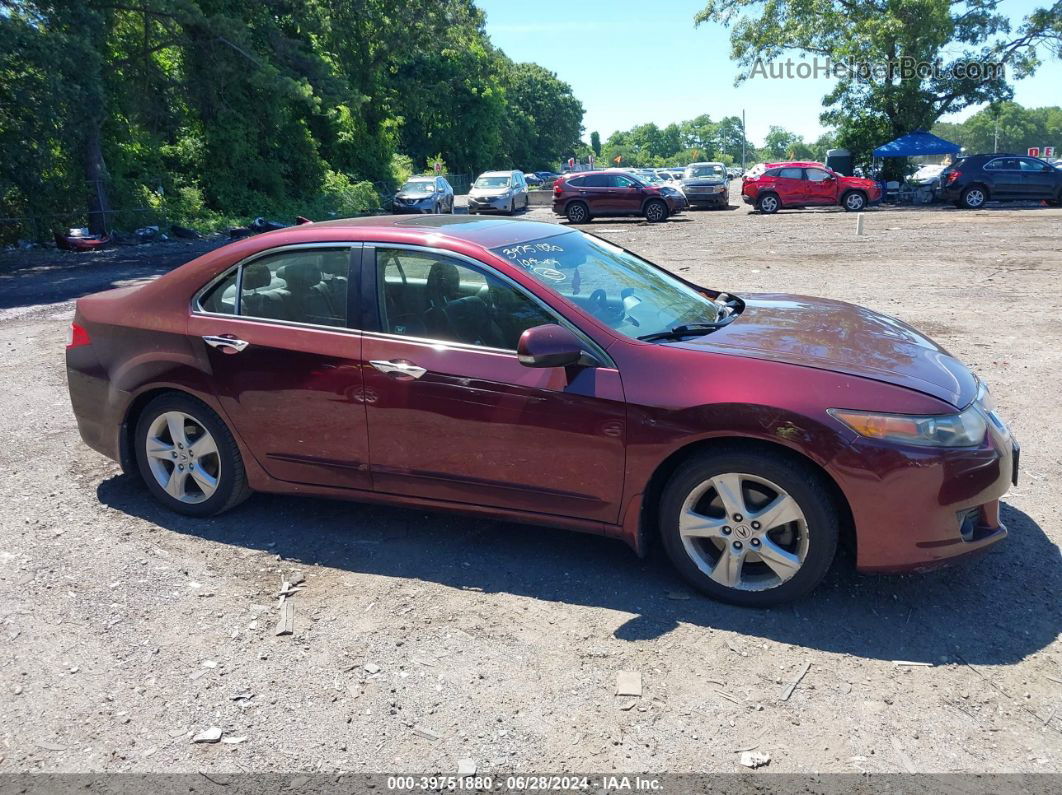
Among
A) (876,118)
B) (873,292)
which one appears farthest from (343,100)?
(873,292)

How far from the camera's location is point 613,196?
2925cm

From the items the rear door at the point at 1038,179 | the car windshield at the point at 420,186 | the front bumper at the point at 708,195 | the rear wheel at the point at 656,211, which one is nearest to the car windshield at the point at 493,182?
the car windshield at the point at 420,186

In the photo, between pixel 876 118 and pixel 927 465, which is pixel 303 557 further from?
pixel 876 118

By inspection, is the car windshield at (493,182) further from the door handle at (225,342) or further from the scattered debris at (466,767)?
the scattered debris at (466,767)

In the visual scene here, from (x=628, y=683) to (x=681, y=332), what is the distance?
1661 millimetres

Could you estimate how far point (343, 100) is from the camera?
30.9m

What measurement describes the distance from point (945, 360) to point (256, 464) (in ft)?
11.3

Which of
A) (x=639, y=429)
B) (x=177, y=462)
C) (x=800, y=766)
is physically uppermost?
(x=639, y=429)

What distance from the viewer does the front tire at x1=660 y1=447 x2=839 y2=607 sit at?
3.56m

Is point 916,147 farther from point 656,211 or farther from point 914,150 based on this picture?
point 656,211

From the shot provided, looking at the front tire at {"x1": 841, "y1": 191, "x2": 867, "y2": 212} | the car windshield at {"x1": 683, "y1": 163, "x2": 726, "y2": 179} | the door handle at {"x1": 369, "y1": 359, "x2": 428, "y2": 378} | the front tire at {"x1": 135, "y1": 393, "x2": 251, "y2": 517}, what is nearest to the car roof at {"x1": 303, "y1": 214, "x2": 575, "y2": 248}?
the door handle at {"x1": 369, "y1": 359, "x2": 428, "y2": 378}

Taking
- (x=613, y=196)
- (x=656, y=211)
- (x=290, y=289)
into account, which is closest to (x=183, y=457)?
(x=290, y=289)

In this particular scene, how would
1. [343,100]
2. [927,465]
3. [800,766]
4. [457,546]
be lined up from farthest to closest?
[343,100], [457,546], [927,465], [800,766]

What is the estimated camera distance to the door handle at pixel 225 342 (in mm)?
4496
